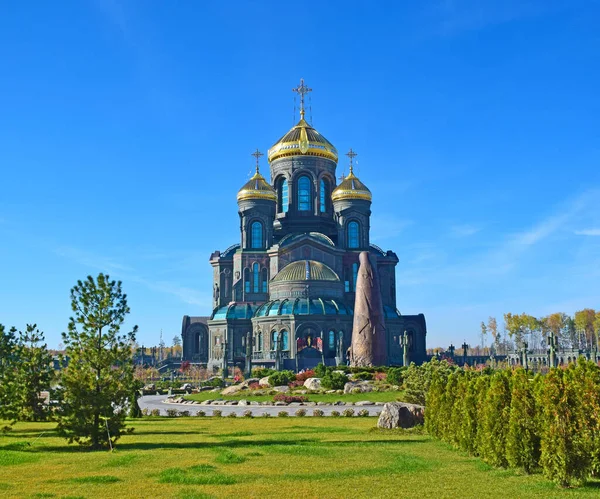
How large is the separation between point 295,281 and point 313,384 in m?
30.2

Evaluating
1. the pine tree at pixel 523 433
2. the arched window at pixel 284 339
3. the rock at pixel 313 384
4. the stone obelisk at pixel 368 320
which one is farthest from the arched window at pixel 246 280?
the pine tree at pixel 523 433

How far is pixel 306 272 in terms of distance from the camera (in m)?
73.9

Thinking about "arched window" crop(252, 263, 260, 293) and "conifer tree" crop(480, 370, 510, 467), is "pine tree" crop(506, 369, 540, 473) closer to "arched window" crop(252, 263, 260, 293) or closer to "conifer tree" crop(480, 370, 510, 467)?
"conifer tree" crop(480, 370, 510, 467)

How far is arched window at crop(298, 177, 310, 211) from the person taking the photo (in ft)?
280

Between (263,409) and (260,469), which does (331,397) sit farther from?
(260,469)

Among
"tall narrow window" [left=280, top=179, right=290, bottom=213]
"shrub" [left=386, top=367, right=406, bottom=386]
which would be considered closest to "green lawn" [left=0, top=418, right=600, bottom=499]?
"shrub" [left=386, top=367, right=406, bottom=386]

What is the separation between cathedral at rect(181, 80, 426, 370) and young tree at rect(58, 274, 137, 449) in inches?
1816

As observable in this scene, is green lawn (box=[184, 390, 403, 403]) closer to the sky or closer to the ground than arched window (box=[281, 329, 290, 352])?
closer to the ground

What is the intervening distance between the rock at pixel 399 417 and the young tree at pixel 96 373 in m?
7.88

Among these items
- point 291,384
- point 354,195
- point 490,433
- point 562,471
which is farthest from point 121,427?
point 354,195

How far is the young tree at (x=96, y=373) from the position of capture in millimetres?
18641

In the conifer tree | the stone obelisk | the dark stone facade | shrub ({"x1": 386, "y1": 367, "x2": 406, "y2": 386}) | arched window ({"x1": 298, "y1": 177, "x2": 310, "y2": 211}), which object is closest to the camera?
the conifer tree

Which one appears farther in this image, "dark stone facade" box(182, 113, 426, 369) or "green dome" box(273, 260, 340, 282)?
"green dome" box(273, 260, 340, 282)

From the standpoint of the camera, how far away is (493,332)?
161m
